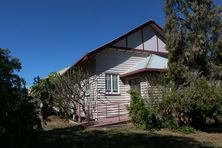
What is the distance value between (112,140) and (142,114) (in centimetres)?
348

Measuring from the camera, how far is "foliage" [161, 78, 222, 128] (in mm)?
14602

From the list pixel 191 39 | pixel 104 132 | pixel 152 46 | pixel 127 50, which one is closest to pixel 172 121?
pixel 104 132

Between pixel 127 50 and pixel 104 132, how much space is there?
9356 millimetres

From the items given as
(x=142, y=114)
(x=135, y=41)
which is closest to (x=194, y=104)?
(x=142, y=114)

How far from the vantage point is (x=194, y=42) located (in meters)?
18.3

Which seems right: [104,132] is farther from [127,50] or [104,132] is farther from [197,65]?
[127,50]

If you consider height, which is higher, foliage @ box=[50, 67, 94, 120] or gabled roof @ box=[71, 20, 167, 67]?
gabled roof @ box=[71, 20, 167, 67]

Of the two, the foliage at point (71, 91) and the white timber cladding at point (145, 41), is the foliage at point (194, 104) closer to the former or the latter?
the foliage at point (71, 91)

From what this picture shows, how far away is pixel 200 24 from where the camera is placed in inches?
723

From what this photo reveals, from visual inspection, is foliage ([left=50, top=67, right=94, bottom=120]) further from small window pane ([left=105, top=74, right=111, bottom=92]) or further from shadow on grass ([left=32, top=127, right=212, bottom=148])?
shadow on grass ([left=32, top=127, right=212, bottom=148])

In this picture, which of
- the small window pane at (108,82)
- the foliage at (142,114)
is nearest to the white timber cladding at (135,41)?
the small window pane at (108,82)

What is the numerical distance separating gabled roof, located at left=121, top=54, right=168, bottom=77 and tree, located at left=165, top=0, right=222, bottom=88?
1.63m

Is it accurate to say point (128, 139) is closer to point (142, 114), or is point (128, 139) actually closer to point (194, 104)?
point (142, 114)

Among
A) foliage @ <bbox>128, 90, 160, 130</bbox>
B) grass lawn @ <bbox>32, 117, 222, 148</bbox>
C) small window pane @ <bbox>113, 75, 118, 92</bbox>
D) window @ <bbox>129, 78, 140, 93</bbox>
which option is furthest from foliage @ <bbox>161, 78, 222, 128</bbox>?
small window pane @ <bbox>113, 75, 118, 92</bbox>
